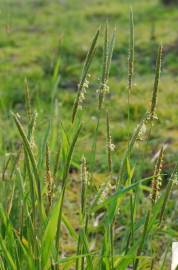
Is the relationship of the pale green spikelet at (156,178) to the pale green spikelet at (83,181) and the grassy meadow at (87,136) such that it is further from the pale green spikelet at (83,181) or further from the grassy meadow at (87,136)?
the pale green spikelet at (83,181)

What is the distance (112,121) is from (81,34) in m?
5.04

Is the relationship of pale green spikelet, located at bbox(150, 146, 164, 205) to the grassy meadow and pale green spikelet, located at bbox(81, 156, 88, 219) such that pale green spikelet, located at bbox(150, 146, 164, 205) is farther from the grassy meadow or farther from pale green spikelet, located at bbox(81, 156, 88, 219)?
pale green spikelet, located at bbox(81, 156, 88, 219)

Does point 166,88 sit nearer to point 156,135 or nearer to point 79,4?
point 156,135

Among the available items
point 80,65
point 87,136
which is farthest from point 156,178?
point 80,65

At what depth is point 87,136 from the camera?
3.24 metres

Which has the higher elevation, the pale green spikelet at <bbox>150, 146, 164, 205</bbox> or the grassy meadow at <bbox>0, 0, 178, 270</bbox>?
the pale green spikelet at <bbox>150, 146, 164, 205</bbox>

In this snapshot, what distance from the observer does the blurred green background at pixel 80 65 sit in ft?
14.9

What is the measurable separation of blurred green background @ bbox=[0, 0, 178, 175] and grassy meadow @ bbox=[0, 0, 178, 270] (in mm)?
19

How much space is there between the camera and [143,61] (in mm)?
8352

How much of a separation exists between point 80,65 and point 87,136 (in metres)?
4.70

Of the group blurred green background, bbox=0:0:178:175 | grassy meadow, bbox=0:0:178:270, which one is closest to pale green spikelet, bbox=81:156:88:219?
grassy meadow, bbox=0:0:178:270

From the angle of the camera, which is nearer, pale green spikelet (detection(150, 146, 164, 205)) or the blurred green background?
pale green spikelet (detection(150, 146, 164, 205))

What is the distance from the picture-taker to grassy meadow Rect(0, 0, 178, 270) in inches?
62.2

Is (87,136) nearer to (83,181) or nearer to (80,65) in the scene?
(83,181)
